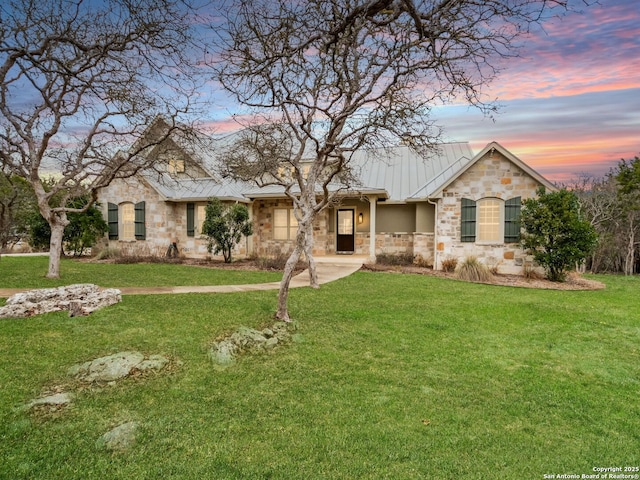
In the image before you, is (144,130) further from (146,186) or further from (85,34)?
(146,186)

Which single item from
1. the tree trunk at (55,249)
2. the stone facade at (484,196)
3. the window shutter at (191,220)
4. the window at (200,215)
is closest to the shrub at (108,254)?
the window shutter at (191,220)

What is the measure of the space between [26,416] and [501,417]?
14.9ft

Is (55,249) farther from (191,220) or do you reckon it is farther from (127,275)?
(191,220)

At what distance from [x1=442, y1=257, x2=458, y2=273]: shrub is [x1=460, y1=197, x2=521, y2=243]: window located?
0.84 m

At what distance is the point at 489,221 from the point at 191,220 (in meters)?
12.7

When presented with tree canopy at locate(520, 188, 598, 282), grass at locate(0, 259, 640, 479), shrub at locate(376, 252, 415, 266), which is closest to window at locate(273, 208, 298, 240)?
shrub at locate(376, 252, 415, 266)

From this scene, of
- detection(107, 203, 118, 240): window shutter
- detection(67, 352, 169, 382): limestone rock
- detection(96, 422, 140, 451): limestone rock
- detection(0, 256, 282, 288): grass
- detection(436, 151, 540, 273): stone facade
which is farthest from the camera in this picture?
detection(107, 203, 118, 240): window shutter

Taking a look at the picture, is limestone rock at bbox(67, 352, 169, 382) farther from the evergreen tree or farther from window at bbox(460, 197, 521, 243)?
window at bbox(460, 197, 521, 243)

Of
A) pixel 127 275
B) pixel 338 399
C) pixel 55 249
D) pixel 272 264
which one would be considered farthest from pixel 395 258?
pixel 338 399

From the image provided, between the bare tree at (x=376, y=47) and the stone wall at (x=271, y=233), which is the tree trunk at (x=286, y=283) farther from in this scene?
the stone wall at (x=271, y=233)

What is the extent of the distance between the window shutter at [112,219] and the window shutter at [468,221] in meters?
15.5

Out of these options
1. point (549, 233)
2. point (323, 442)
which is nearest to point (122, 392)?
point (323, 442)

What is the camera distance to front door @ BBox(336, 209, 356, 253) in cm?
1911

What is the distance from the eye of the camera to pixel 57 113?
10.4 meters
